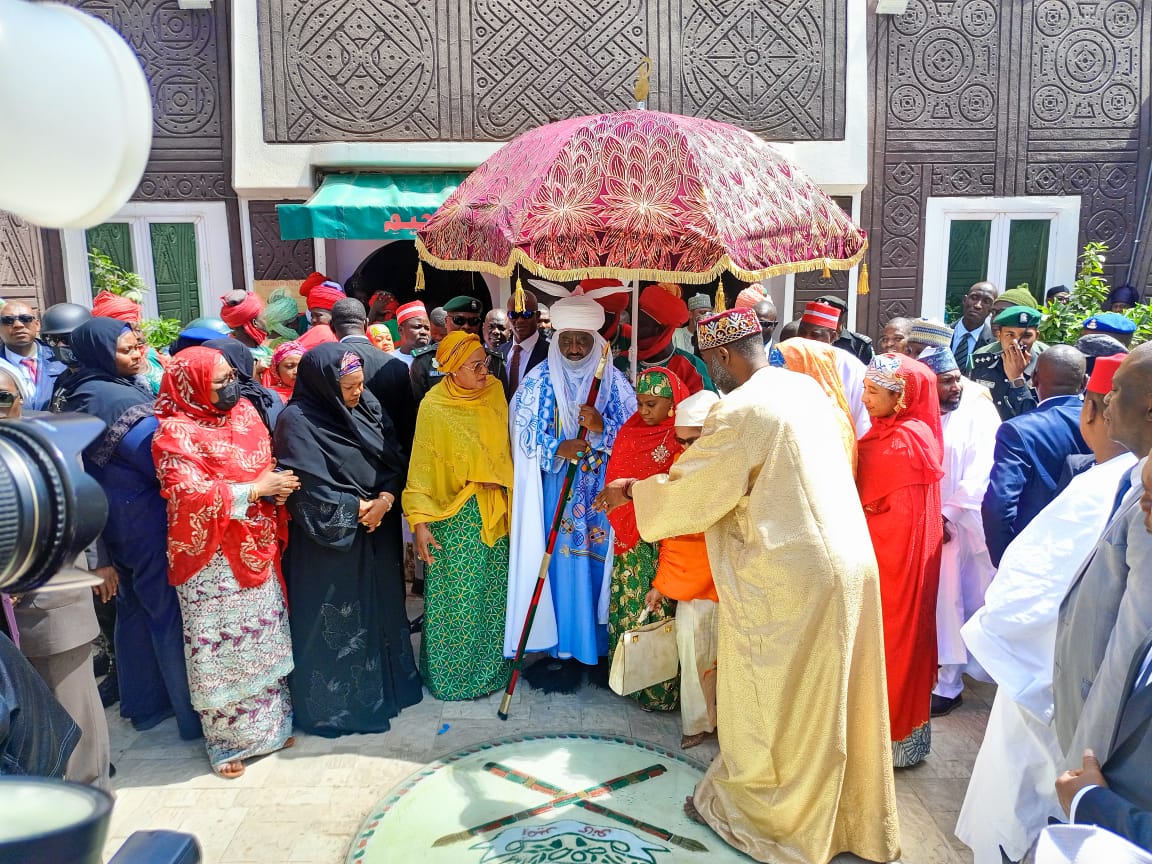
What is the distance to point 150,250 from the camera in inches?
350

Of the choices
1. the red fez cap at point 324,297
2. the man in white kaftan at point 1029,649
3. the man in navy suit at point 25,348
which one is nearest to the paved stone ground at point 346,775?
the man in white kaftan at point 1029,649

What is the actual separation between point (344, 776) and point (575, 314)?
88.1 inches

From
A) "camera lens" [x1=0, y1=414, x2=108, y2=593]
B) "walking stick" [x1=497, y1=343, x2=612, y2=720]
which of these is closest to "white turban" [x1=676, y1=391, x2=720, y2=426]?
"walking stick" [x1=497, y1=343, x2=612, y2=720]

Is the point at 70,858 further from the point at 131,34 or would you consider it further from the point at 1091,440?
the point at 131,34

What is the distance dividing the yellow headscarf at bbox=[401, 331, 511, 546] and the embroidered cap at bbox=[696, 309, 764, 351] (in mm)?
1323

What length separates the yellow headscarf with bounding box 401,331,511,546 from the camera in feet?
12.6

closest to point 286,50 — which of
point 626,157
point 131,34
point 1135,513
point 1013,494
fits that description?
point 131,34

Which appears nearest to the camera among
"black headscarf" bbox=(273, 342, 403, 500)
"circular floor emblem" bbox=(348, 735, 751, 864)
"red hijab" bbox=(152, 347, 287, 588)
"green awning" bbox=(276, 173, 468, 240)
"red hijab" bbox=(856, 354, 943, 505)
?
"circular floor emblem" bbox=(348, 735, 751, 864)

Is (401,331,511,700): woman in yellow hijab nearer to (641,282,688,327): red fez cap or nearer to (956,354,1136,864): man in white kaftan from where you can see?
(641,282,688,327): red fez cap

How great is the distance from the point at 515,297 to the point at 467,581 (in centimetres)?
145

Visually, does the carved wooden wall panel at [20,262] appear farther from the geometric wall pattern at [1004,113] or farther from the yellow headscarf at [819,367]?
the geometric wall pattern at [1004,113]

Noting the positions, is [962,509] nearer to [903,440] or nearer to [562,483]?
[903,440]

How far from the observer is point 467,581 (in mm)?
3982

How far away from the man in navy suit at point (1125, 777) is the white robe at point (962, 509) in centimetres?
235
